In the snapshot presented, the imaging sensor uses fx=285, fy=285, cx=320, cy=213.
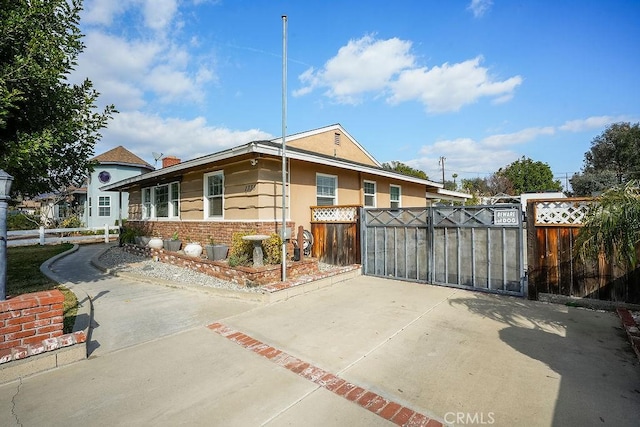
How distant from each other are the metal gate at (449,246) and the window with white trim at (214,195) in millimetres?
4609

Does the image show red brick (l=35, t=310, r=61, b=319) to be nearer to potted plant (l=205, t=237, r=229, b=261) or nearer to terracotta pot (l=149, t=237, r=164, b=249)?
potted plant (l=205, t=237, r=229, b=261)

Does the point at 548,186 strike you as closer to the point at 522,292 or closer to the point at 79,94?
the point at 522,292

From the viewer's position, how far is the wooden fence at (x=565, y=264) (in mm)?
4812

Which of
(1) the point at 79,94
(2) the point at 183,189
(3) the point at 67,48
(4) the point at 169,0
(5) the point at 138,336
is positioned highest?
(4) the point at 169,0

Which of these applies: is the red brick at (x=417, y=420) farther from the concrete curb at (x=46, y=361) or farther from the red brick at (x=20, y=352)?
the red brick at (x=20, y=352)

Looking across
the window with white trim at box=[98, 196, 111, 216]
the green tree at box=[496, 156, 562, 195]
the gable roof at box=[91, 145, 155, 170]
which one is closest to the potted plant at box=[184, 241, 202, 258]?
the gable roof at box=[91, 145, 155, 170]

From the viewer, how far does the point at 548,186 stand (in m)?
49.0

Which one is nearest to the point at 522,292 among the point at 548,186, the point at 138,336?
the point at 138,336

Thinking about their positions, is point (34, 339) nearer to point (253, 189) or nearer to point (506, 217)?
point (253, 189)

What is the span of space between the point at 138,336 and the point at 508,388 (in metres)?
4.58

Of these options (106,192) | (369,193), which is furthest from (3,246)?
(106,192)

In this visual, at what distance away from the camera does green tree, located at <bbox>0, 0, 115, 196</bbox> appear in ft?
14.6

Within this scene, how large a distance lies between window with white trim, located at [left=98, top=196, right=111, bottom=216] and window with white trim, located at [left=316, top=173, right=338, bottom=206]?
20.7 m

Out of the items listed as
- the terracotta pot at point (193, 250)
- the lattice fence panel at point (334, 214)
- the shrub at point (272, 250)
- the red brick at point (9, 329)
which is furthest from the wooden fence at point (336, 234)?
the red brick at point (9, 329)
